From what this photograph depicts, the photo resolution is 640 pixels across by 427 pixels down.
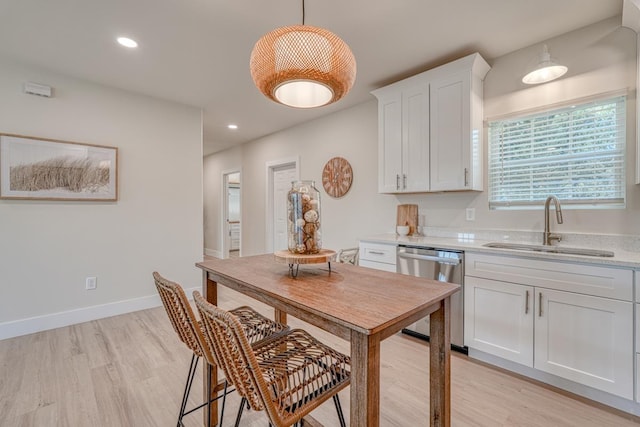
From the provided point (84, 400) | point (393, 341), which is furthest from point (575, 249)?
point (84, 400)

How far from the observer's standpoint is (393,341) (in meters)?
2.69

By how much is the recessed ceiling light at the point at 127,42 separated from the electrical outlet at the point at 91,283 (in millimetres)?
2375

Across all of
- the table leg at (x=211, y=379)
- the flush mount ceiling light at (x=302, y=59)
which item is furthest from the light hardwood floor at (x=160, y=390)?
the flush mount ceiling light at (x=302, y=59)

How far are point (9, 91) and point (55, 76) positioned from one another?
1.30 feet

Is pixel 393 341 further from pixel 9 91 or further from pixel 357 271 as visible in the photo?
pixel 9 91

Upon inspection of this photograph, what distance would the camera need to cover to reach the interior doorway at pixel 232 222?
6.48 metres

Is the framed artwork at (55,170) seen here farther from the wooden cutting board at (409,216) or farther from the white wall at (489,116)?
the wooden cutting board at (409,216)

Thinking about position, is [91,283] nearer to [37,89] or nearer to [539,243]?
[37,89]

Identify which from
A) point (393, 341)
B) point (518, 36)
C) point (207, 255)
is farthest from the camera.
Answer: point (207, 255)

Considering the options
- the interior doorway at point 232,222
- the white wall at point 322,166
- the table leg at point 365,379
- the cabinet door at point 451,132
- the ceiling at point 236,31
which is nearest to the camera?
the table leg at point 365,379

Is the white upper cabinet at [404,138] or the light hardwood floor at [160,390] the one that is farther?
the white upper cabinet at [404,138]

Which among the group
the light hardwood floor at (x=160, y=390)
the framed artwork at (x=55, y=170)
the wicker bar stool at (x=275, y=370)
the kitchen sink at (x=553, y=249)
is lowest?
the light hardwood floor at (x=160, y=390)

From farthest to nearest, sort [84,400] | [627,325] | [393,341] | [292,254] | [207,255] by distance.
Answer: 1. [207,255]
2. [393,341]
3. [84,400]
4. [627,325]
5. [292,254]

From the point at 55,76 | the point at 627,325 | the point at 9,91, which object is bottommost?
the point at 627,325
